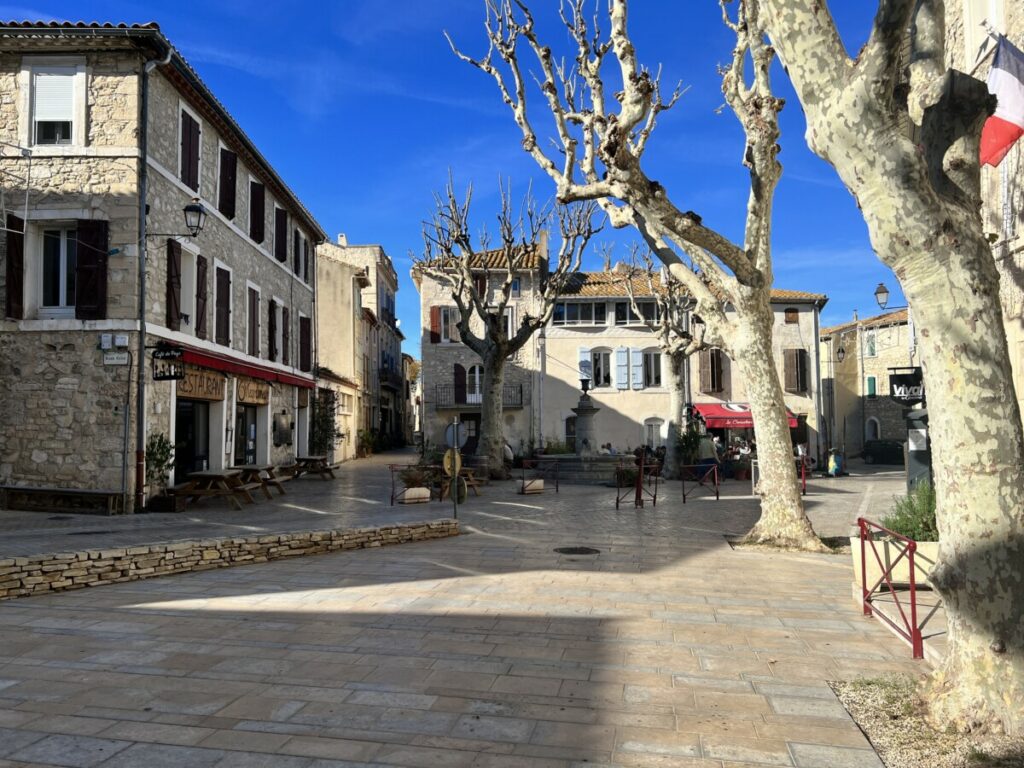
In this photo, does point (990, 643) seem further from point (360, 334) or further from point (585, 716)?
point (360, 334)

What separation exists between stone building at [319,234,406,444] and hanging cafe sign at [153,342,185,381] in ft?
72.6

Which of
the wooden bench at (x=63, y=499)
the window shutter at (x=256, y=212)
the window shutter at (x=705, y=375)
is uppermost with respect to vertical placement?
the window shutter at (x=256, y=212)

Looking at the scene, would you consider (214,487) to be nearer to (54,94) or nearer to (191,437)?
(191,437)

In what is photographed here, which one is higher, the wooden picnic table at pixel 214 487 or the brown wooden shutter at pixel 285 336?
the brown wooden shutter at pixel 285 336

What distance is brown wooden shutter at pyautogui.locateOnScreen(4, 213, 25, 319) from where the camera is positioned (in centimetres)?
1230

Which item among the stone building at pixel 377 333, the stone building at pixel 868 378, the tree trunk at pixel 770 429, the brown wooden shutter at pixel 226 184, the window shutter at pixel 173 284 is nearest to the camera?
the tree trunk at pixel 770 429

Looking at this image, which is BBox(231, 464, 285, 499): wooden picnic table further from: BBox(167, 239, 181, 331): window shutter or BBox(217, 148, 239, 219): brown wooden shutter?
BBox(217, 148, 239, 219): brown wooden shutter

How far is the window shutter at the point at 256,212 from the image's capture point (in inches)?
712

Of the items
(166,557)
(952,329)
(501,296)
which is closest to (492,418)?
(501,296)

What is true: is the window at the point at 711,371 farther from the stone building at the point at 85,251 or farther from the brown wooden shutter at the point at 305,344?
the stone building at the point at 85,251

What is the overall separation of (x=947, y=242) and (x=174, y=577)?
7347 mm

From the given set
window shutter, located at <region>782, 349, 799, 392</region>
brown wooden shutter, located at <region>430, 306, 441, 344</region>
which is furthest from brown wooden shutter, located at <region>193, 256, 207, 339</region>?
window shutter, located at <region>782, 349, 799, 392</region>

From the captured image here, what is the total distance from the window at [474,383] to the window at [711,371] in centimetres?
935

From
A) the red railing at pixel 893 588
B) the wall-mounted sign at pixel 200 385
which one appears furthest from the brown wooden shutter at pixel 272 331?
the red railing at pixel 893 588
